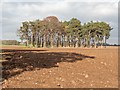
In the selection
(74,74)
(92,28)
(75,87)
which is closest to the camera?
(75,87)

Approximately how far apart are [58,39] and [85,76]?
299 feet

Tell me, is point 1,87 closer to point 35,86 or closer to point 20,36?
point 35,86

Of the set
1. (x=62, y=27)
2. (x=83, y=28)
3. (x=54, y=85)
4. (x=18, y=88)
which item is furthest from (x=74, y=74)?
(x=83, y=28)

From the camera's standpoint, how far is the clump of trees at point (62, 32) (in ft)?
299

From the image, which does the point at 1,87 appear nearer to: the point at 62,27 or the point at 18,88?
the point at 18,88

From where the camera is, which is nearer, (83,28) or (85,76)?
(85,76)

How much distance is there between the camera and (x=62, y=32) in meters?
101

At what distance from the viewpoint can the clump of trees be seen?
91269mm

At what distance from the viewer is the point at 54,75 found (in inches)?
417

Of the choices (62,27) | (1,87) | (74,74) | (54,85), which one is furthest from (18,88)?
(62,27)

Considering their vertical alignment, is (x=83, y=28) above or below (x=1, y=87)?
above

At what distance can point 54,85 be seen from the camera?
352 inches

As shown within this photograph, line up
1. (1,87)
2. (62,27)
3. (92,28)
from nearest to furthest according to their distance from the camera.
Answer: (1,87) < (62,27) < (92,28)

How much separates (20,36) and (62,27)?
15.7m
